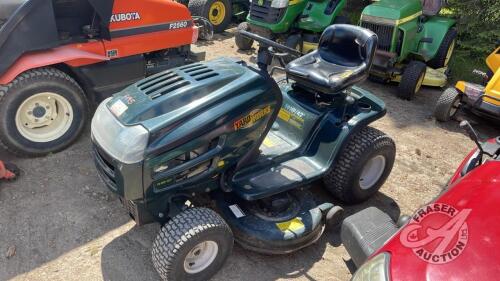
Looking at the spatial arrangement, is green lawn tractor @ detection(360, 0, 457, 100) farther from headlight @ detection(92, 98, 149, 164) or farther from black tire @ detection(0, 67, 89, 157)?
headlight @ detection(92, 98, 149, 164)

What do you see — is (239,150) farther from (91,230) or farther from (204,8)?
(204,8)

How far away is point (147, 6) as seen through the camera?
437 centimetres

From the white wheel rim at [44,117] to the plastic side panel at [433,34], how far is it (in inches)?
187

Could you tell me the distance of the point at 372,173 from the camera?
3.60m

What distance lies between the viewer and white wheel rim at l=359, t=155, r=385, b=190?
11.5 feet

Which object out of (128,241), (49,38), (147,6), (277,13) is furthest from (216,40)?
(128,241)

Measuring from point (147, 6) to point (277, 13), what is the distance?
2644 millimetres

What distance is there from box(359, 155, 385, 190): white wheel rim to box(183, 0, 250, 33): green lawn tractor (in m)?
4.89

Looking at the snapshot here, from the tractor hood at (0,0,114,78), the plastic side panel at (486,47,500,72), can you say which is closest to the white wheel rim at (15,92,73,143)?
the tractor hood at (0,0,114,78)

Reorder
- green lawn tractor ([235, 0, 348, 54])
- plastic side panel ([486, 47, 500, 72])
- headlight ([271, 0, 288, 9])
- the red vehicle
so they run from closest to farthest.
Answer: the red vehicle, plastic side panel ([486, 47, 500, 72]), headlight ([271, 0, 288, 9]), green lawn tractor ([235, 0, 348, 54])

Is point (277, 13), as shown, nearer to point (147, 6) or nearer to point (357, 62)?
point (147, 6)

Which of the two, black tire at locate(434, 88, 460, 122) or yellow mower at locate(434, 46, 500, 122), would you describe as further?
black tire at locate(434, 88, 460, 122)

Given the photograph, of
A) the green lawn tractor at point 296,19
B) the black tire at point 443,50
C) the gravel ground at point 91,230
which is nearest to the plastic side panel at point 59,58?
the gravel ground at point 91,230

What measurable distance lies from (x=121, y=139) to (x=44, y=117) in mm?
1804
